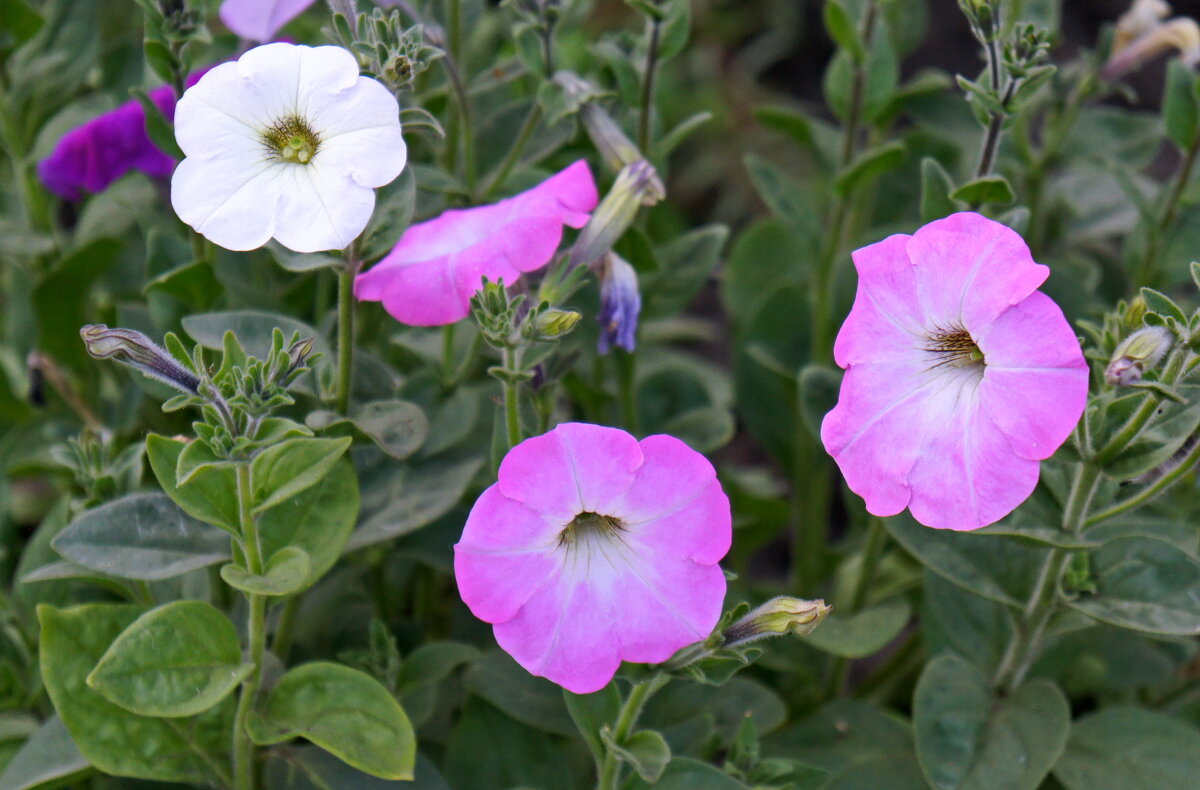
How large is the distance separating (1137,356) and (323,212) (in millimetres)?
694

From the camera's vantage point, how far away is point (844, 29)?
1491 mm

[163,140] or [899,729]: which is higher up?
[163,140]

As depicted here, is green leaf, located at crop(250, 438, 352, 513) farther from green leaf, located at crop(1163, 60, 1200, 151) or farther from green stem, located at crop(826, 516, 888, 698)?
green leaf, located at crop(1163, 60, 1200, 151)

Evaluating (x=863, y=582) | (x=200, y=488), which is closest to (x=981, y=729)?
(x=863, y=582)

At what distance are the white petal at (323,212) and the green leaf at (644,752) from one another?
1.69 ft

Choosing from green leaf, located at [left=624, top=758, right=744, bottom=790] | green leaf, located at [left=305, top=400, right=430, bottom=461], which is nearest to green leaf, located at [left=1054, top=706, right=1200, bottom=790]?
green leaf, located at [left=624, top=758, right=744, bottom=790]

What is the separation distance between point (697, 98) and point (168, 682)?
2.46 metres

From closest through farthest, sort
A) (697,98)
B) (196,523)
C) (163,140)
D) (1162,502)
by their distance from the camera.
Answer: (196,523) → (163,140) → (1162,502) → (697,98)

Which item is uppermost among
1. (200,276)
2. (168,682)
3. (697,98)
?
(200,276)

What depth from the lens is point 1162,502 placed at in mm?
1512

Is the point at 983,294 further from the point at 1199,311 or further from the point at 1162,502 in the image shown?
the point at 1162,502

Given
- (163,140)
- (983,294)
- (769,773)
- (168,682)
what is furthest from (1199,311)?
(163,140)

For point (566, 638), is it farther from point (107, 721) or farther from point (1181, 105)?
point (1181, 105)

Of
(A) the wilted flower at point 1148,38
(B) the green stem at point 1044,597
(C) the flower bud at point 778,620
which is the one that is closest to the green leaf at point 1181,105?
(A) the wilted flower at point 1148,38
